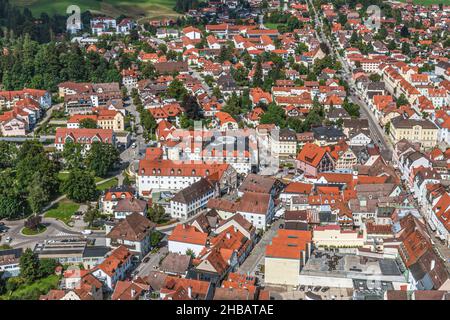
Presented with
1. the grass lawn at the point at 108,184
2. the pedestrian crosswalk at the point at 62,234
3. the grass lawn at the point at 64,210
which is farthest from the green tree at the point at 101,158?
the pedestrian crosswalk at the point at 62,234

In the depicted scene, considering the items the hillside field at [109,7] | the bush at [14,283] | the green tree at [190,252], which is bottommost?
the bush at [14,283]

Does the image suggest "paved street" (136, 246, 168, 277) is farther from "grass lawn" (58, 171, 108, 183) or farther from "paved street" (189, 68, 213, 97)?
"paved street" (189, 68, 213, 97)

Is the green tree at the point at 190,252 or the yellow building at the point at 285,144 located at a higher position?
the yellow building at the point at 285,144

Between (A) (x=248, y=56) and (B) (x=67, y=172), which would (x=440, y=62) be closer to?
(A) (x=248, y=56)

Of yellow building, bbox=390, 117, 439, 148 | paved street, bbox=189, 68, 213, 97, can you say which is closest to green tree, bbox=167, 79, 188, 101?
paved street, bbox=189, 68, 213, 97

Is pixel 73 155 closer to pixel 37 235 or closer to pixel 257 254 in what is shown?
pixel 37 235

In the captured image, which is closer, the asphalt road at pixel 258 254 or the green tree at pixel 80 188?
the asphalt road at pixel 258 254

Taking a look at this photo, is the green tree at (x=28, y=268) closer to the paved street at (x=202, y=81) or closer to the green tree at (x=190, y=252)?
the green tree at (x=190, y=252)
